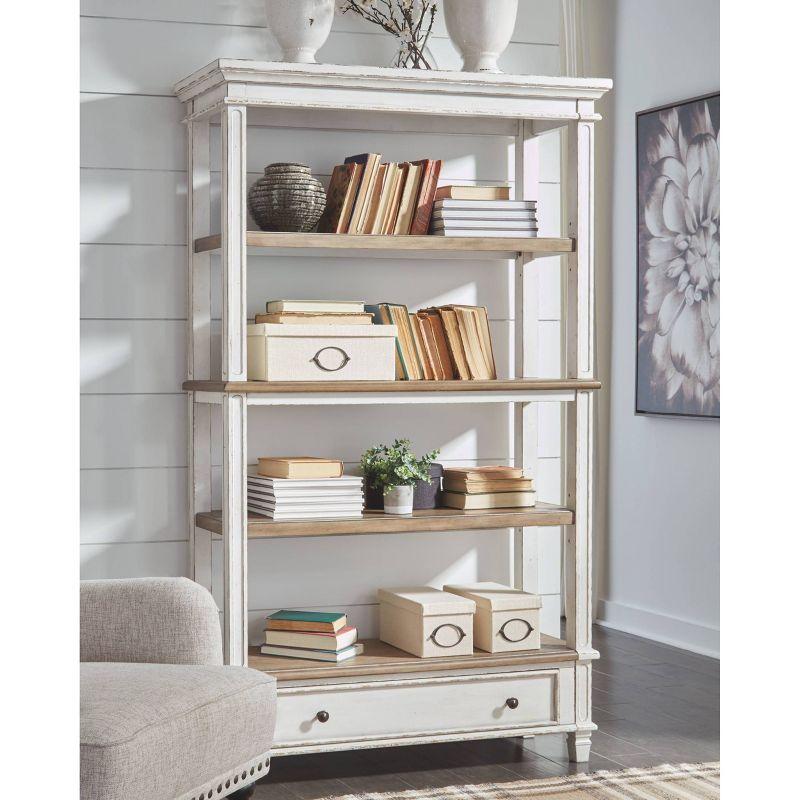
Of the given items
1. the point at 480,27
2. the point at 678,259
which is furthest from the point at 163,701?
the point at 678,259

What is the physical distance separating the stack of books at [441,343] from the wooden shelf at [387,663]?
726mm

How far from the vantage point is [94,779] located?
174cm

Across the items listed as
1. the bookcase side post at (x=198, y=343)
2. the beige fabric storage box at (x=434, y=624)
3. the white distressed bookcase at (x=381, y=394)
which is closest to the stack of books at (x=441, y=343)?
the white distressed bookcase at (x=381, y=394)

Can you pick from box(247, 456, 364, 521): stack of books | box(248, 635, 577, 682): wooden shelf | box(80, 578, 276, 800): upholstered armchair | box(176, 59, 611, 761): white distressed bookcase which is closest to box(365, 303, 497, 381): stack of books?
box(176, 59, 611, 761): white distressed bookcase

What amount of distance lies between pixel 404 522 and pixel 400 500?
0.07 meters

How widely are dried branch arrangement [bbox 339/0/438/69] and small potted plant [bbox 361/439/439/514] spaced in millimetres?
1041

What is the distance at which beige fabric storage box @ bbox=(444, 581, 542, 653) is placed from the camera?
2986 millimetres

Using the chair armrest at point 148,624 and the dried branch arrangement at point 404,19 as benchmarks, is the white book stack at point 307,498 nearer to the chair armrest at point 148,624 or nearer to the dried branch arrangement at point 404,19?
the chair armrest at point 148,624

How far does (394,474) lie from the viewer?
2.97m

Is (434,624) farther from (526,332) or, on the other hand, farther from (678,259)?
(678,259)

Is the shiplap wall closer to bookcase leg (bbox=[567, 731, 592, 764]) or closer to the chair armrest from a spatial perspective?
bookcase leg (bbox=[567, 731, 592, 764])

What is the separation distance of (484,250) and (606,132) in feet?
6.96

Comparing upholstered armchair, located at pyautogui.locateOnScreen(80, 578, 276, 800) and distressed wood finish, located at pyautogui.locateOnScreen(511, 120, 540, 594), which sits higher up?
distressed wood finish, located at pyautogui.locateOnScreen(511, 120, 540, 594)
